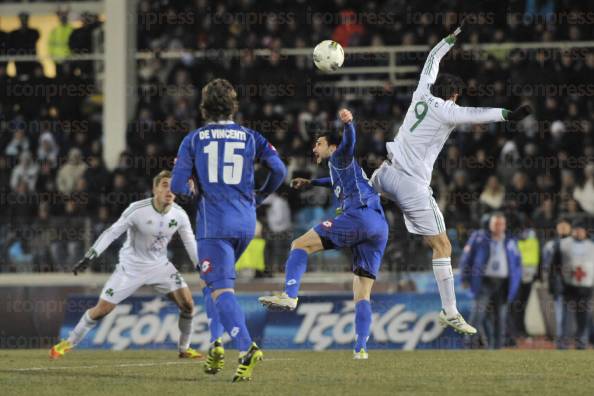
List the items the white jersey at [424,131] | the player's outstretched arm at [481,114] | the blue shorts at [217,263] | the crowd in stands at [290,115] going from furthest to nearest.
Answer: the crowd in stands at [290,115] → the white jersey at [424,131] → the player's outstretched arm at [481,114] → the blue shorts at [217,263]

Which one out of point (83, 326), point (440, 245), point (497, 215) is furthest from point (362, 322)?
point (497, 215)

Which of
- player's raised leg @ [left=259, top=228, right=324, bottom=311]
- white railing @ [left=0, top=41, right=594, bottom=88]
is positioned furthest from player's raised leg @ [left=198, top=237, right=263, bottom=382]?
white railing @ [left=0, top=41, right=594, bottom=88]

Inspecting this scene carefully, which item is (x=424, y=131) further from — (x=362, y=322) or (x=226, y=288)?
(x=226, y=288)

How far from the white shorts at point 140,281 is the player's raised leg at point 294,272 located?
2549 millimetres

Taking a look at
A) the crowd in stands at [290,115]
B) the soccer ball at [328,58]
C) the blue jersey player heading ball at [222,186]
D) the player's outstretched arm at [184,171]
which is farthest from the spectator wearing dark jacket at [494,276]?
the player's outstretched arm at [184,171]

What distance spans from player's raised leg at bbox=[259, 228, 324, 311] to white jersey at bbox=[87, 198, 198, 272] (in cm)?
206

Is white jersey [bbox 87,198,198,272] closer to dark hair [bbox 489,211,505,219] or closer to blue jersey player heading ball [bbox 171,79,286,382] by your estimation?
blue jersey player heading ball [bbox 171,79,286,382]

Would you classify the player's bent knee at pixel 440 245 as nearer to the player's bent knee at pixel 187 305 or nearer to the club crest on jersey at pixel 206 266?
the player's bent knee at pixel 187 305

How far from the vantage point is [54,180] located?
2100cm

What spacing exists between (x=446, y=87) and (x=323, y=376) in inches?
145

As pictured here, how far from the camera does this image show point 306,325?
17.5 metres

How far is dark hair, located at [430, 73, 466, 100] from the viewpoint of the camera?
11.8 meters

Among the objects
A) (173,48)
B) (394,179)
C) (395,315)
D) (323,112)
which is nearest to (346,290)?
(395,315)

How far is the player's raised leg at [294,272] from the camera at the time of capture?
432 inches
